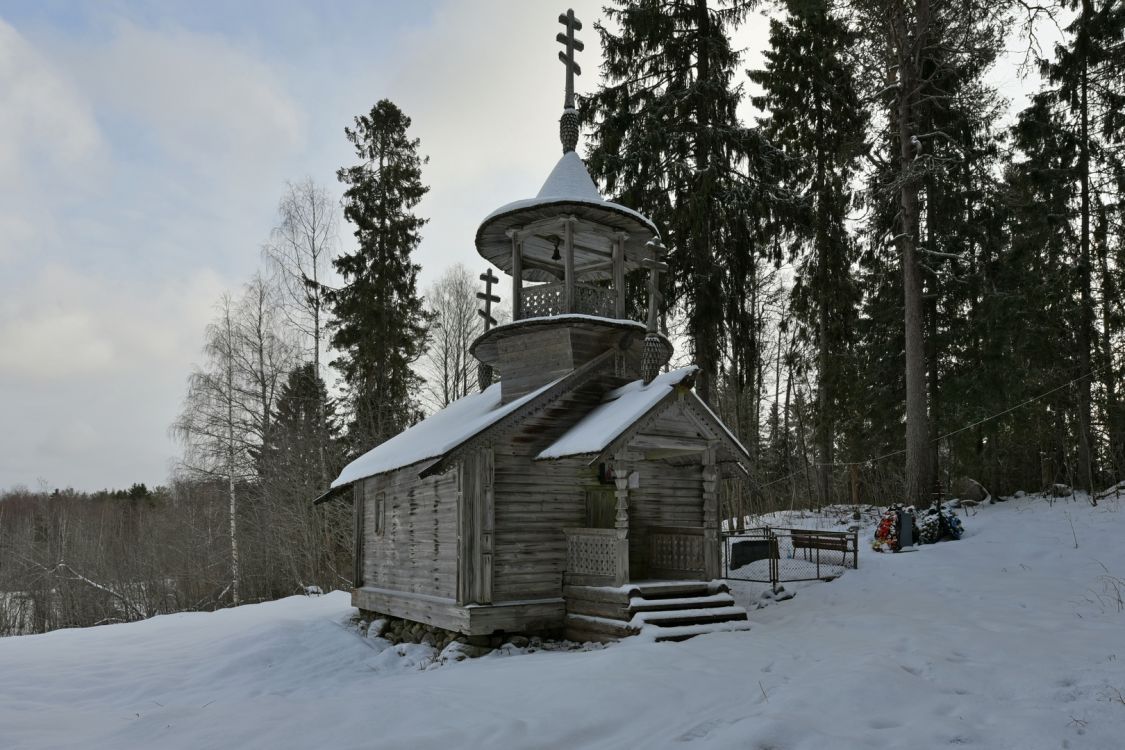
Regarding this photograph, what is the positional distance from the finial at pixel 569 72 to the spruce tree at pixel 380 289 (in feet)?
40.1

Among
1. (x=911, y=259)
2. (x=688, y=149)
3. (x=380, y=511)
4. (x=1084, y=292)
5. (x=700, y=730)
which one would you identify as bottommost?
(x=700, y=730)

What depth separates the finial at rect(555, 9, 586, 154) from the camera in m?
15.5

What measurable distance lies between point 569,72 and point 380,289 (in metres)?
12.8

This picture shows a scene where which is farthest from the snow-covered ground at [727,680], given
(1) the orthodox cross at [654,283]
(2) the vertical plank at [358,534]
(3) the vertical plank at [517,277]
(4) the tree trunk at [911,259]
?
(3) the vertical plank at [517,277]

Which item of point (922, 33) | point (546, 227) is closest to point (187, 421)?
point (546, 227)

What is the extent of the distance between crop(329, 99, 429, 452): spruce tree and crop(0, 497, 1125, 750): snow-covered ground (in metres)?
12.1

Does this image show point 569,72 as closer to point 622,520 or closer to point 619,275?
point 619,275

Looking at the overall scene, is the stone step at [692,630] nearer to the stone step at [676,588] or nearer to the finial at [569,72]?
the stone step at [676,588]

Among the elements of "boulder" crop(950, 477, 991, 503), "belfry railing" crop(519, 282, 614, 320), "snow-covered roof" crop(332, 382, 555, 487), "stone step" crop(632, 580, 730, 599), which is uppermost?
"belfry railing" crop(519, 282, 614, 320)

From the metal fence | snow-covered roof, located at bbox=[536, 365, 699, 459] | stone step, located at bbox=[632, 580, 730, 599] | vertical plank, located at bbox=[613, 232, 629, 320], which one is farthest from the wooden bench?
vertical plank, located at bbox=[613, 232, 629, 320]

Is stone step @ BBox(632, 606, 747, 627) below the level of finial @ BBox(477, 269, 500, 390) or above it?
below

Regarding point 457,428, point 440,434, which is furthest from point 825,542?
point 440,434

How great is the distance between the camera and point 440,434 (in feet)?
Result: 46.8

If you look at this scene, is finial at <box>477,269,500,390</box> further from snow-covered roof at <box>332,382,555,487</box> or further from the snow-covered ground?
the snow-covered ground
